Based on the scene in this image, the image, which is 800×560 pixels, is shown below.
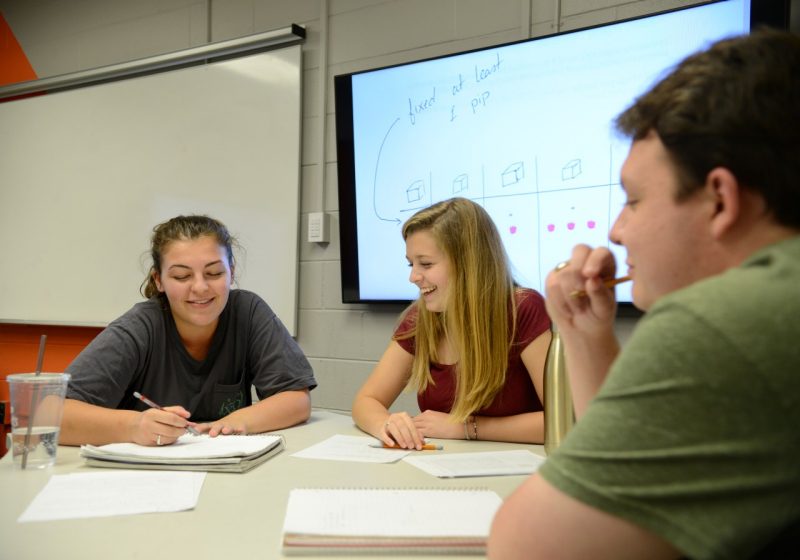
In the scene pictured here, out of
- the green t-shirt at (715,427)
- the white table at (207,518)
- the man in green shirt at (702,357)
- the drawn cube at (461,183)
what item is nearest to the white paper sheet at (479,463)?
the white table at (207,518)

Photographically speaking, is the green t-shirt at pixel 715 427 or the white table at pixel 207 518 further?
the white table at pixel 207 518

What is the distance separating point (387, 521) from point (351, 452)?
0.48 m

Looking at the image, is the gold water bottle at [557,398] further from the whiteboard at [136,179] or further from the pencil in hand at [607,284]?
the whiteboard at [136,179]

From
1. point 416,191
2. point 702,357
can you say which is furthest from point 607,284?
point 416,191

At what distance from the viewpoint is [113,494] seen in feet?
3.14

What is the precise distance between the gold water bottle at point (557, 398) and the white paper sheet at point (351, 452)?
30 centimetres

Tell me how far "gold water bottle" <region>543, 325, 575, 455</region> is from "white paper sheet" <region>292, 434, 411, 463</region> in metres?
0.30

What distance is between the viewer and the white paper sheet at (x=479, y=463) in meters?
1.09

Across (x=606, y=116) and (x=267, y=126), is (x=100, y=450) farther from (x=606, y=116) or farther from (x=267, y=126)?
(x=267, y=126)

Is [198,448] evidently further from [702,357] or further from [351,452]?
[702,357]

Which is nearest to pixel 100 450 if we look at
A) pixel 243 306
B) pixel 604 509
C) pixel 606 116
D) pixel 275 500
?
pixel 275 500

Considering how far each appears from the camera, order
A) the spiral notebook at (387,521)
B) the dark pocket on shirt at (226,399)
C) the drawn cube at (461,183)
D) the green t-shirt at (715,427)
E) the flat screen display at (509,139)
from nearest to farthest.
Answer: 1. the green t-shirt at (715,427)
2. the spiral notebook at (387,521)
3. the dark pocket on shirt at (226,399)
4. the flat screen display at (509,139)
5. the drawn cube at (461,183)

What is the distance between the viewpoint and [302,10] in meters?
2.81

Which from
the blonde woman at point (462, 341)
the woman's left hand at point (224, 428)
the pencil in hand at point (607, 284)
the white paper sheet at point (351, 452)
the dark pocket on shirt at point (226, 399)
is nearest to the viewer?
the pencil in hand at point (607, 284)
